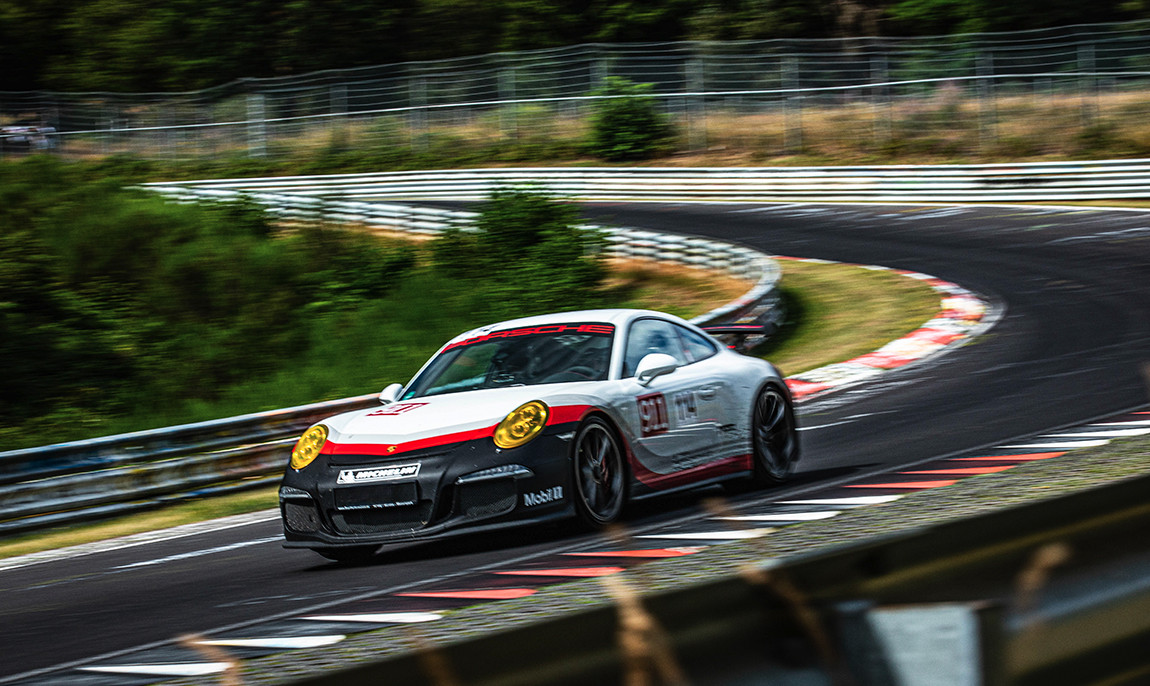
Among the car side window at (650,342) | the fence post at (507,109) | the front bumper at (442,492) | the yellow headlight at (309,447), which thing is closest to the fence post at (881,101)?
the fence post at (507,109)

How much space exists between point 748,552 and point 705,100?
1327 inches

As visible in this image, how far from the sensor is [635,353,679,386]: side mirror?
8.02 metres

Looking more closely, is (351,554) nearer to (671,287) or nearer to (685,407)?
(685,407)

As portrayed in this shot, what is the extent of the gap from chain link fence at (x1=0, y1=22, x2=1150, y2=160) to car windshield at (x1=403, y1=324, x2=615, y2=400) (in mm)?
25625

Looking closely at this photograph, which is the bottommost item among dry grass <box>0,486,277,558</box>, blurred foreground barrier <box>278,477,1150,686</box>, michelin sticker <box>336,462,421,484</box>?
dry grass <box>0,486,277,558</box>

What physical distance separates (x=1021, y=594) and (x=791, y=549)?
2.96m

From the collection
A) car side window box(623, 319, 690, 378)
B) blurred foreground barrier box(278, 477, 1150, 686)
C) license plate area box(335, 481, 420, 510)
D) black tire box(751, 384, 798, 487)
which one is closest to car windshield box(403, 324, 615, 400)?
car side window box(623, 319, 690, 378)

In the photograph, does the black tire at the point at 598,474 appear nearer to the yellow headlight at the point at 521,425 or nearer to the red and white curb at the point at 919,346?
the yellow headlight at the point at 521,425

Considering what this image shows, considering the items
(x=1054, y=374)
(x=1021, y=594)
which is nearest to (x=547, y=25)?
(x=1054, y=374)

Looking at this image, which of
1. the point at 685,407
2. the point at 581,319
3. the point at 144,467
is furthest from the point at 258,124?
the point at 685,407

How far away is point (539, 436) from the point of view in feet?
23.9

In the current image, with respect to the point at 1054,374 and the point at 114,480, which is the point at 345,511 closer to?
the point at 114,480

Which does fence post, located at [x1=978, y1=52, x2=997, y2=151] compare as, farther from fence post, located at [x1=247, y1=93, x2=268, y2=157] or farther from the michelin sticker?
the michelin sticker

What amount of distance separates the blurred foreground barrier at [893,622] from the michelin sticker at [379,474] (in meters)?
4.67
